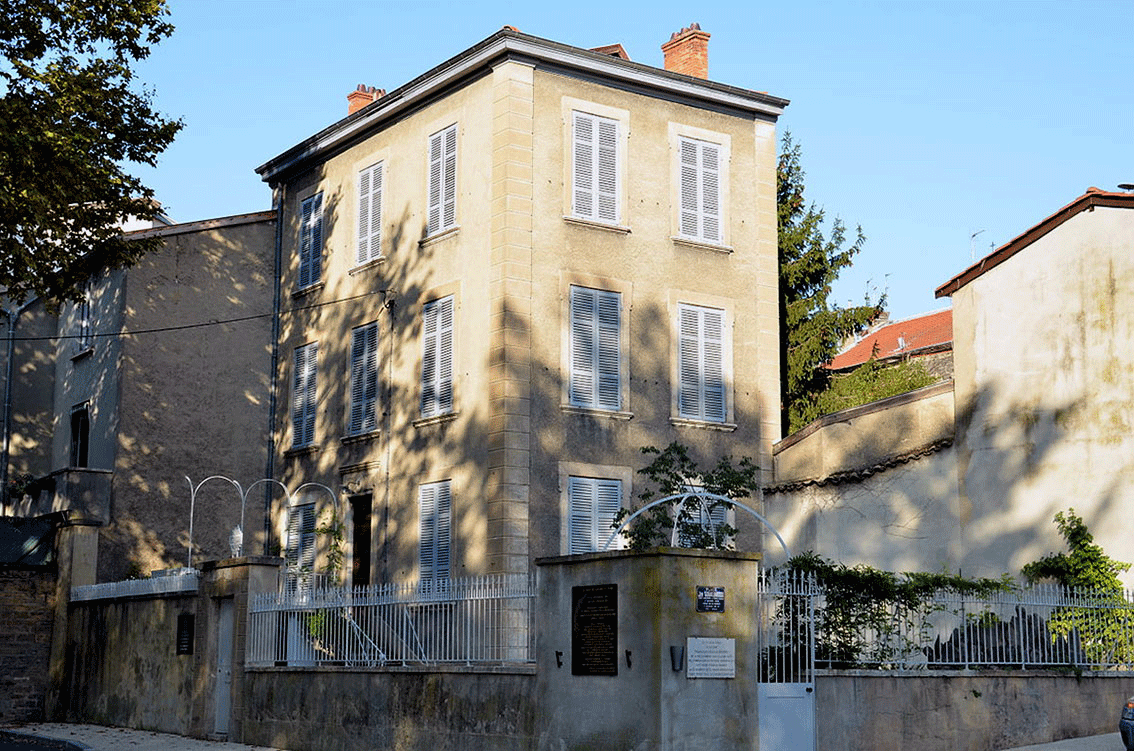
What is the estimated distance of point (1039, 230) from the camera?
75.5ft

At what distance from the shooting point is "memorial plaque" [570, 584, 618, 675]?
1459 centimetres

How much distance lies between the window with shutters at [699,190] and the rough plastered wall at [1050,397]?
4817 millimetres

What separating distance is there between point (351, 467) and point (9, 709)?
7.39m

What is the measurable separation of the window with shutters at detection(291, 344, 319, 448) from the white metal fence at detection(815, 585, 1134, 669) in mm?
14118

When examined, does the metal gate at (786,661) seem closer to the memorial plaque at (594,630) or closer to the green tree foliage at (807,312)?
the memorial plaque at (594,630)

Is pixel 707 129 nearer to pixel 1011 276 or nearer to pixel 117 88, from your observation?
pixel 1011 276

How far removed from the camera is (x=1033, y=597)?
18531 millimetres

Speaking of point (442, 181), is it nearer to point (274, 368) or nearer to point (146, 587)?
point (274, 368)

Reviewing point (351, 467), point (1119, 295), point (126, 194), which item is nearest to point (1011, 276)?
point (1119, 295)

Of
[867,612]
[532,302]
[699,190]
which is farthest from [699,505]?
[867,612]

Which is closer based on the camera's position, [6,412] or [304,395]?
[304,395]

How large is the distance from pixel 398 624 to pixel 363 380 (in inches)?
367

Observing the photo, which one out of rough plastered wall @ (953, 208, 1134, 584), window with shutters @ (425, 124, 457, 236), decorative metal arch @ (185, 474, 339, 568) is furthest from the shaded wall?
rough plastered wall @ (953, 208, 1134, 584)

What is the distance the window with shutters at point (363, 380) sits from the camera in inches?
1022
